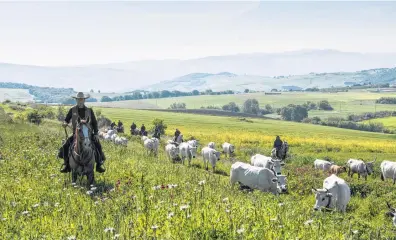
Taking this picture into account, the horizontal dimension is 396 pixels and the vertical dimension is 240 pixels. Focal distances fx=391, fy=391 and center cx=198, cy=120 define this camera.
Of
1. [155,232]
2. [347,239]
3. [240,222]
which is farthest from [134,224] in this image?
[347,239]

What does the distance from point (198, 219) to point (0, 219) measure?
4478 mm

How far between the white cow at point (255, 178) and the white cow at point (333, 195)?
2.99 m

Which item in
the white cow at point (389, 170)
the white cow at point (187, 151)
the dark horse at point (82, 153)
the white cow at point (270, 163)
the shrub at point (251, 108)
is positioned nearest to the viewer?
the dark horse at point (82, 153)

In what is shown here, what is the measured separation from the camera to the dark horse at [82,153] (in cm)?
1354

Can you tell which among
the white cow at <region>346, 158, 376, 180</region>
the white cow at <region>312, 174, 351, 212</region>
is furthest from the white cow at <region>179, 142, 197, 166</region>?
the white cow at <region>312, 174, 351, 212</region>

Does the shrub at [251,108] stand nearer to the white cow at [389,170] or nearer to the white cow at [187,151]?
the white cow at [389,170]

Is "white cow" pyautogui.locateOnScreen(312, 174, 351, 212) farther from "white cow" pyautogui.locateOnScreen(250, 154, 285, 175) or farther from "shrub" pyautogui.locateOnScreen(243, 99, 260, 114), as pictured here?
"shrub" pyautogui.locateOnScreen(243, 99, 260, 114)

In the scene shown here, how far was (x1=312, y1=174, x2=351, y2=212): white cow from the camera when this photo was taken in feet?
50.3

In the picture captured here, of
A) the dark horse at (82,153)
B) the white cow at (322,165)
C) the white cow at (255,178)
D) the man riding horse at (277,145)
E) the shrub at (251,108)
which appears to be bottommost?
the shrub at (251,108)

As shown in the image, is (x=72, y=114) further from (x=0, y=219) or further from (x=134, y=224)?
(x=134, y=224)

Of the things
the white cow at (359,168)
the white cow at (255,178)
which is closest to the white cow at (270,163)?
the white cow at (255,178)

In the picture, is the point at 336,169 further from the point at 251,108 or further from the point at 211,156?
the point at 251,108

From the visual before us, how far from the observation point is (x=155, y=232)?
24.0ft

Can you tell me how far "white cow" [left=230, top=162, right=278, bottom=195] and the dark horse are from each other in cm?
825
